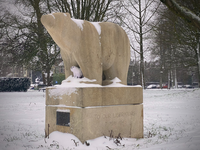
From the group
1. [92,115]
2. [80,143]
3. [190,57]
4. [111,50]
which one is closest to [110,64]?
[111,50]

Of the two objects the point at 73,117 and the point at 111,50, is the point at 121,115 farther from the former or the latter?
the point at 111,50

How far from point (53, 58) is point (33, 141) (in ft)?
35.2

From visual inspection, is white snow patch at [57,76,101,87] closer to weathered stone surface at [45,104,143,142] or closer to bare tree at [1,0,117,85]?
weathered stone surface at [45,104,143,142]

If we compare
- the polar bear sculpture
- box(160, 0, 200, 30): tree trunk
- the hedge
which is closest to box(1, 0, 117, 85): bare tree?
Answer: the hedge

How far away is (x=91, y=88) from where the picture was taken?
3.74 meters

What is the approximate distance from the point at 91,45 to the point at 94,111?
1.16 metres

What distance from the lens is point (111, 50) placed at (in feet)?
14.2

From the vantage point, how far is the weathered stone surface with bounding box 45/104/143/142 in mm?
3654

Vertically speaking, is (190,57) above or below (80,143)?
above

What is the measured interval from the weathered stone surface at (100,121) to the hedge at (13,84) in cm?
1787

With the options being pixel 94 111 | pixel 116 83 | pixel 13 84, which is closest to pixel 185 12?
pixel 116 83

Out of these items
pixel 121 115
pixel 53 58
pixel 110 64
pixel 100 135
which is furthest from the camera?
pixel 53 58

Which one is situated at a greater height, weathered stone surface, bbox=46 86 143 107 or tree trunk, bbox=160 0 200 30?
tree trunk, bbox=160 0 200 30

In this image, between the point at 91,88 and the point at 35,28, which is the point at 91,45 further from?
the point at 35,28
